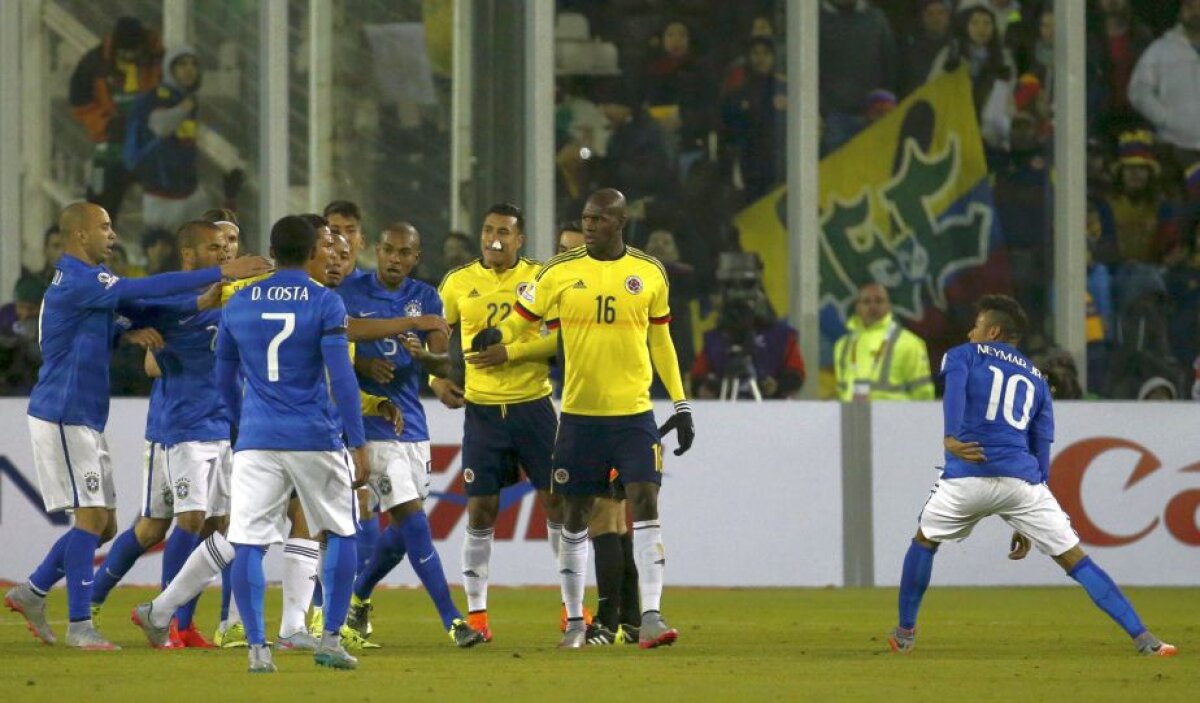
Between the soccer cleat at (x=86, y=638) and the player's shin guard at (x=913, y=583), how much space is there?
3.95m

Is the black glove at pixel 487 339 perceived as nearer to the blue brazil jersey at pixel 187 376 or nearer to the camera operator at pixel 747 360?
the blue brazil jersey at pixel 187 376

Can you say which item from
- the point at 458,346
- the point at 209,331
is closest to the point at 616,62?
the point at 458,346

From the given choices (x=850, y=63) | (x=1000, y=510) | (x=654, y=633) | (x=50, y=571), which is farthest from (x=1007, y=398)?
(x=850, y=63)

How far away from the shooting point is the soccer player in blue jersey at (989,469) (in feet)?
35.4

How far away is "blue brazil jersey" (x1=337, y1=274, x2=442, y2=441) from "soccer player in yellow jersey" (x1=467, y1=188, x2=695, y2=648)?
34.0 inches

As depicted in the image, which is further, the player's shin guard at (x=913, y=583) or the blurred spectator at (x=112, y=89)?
the blurred spectator at (x=112, y=89)

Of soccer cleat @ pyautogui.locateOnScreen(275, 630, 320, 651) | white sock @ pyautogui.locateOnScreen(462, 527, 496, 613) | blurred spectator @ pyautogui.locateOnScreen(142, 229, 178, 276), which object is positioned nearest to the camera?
soccer cleat @ pyautogui.locateOnScreen(275, 630, 320, 651)

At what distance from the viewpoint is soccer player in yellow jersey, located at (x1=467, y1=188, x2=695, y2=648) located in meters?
10.9

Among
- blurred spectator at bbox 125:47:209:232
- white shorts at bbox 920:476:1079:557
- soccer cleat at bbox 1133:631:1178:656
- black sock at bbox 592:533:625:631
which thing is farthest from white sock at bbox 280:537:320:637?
blurred spectator at bbox 125:47:209:232

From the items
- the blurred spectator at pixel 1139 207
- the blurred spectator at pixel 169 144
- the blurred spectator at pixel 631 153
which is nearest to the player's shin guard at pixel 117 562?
the blurred spectator at pixel 169 144

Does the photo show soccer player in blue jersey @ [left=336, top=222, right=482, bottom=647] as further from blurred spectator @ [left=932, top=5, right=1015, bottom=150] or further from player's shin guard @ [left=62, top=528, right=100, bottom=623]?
blurred spectator @ [left=932, top=5, right=1015, bottom=150]

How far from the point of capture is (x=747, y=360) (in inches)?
698

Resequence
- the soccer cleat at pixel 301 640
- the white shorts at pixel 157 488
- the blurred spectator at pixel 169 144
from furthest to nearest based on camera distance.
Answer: the blurred spectator at pixel 169 144 → the white shorts at pixel 157 488 → the soccer cleat at pixel 301 640

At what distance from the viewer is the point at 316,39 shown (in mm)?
19609
